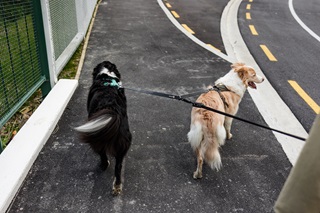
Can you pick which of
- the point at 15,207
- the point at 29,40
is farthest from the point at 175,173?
the point at 29,40

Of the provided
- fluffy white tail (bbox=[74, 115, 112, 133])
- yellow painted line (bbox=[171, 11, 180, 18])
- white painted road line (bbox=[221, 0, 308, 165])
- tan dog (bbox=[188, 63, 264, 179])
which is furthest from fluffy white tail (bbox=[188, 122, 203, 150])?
yellow painted line (bbox=[171, 11, 180, 18])

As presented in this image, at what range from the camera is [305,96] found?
19.3ft

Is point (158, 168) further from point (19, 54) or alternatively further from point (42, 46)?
point (42, 46)

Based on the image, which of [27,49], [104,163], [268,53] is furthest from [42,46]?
[268,53]

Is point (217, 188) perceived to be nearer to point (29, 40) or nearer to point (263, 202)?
point (263, 202)

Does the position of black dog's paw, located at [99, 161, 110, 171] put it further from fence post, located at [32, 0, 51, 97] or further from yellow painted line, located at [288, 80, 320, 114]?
yellow painted line, located at [288, 80, 320, 114]

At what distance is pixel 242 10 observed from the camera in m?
13.1

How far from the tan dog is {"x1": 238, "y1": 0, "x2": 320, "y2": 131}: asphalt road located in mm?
1544

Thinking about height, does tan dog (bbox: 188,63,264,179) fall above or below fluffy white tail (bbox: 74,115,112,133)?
below

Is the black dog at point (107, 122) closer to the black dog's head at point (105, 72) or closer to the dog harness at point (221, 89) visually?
the black dog's head at point (105, 72)

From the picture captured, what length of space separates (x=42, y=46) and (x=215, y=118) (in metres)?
3.39

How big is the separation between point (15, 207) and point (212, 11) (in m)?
11.5

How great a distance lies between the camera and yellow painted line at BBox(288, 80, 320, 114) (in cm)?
545

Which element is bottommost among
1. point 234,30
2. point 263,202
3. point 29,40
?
point 263,202
